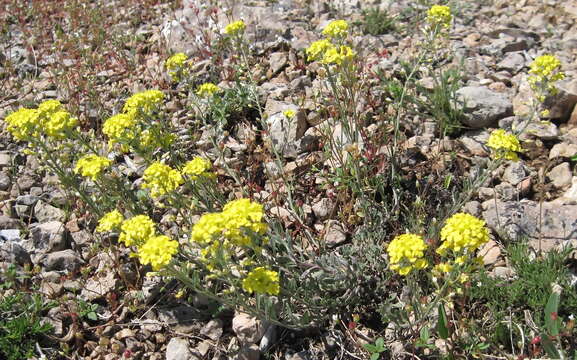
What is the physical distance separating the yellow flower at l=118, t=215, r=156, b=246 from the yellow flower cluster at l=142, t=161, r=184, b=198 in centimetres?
32

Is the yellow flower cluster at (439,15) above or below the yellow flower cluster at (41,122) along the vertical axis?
above

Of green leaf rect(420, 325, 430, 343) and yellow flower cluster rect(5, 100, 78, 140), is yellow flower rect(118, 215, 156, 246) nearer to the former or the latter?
yellow flower cluster rect(5, 100, 78, 140)

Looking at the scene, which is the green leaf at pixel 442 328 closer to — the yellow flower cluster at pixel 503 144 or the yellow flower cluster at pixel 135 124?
the yellow flower cluster at pixel 503 144

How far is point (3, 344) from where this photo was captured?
3.29 meters

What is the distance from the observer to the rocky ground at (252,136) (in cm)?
350

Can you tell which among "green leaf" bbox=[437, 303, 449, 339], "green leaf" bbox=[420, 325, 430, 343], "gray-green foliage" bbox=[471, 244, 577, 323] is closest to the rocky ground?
"gray-green foliage" bbox=[471, 244, 577, 323]

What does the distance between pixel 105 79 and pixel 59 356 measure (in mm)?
3435

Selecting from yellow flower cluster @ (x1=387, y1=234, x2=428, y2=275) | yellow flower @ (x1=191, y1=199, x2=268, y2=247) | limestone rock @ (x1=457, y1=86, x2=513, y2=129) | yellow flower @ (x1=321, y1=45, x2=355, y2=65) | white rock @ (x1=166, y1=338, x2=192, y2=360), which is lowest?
white rock @ (x1=166, y1=338, x2=192, y2=360)

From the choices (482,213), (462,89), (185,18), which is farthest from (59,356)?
(185,18)

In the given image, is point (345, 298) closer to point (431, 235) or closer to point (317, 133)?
point (431, 235)

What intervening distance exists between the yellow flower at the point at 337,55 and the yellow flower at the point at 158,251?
5.40 ft

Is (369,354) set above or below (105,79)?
below

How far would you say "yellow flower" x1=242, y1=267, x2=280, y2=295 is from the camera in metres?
2.75

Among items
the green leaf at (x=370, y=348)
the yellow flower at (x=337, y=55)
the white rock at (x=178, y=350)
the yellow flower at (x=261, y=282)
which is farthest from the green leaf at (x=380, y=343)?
the yellow flower at (x=337, y=55)
